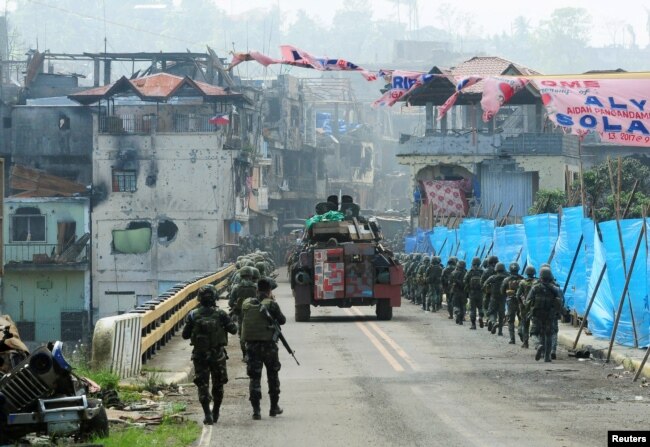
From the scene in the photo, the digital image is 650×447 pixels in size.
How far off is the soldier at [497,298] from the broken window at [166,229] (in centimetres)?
4411

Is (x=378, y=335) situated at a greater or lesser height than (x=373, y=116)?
lesser

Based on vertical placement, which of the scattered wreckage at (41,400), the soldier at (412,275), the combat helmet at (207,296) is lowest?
the soldier at (412,275)

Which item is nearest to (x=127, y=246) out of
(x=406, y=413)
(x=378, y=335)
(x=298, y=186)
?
(x=298, y=186)

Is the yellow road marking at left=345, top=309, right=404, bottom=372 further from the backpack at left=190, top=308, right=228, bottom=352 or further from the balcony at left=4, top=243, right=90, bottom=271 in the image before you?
the balcony at left=4, top=243, right=90, bottom=271

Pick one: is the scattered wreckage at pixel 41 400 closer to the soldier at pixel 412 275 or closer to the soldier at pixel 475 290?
the soldier at pixel 475 290

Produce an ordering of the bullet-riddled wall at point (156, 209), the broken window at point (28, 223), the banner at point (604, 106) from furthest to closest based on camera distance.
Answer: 1. the bullet-riddled wall at point (156, 209)
2. the broken window at point (28, 223)
3. the banner at point (604, 106)

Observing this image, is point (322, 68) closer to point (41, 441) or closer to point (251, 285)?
point (251, 285)

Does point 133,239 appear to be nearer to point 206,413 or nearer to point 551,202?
point 551,202

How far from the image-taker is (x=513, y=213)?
7050cm

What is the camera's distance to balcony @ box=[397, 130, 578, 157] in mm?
69188

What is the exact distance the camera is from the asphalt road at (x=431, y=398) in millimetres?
13750

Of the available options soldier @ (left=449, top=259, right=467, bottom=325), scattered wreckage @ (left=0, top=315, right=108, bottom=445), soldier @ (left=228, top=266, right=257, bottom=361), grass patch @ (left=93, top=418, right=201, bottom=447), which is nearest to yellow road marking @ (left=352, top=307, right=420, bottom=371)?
soldier @ (left=449, top=259, right=467, bottom=325)

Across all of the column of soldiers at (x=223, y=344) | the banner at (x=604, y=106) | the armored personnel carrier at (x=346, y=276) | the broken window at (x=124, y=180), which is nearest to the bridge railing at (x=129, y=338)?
the column of soldiers at (x=223, y=344)

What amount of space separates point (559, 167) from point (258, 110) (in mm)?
24152
